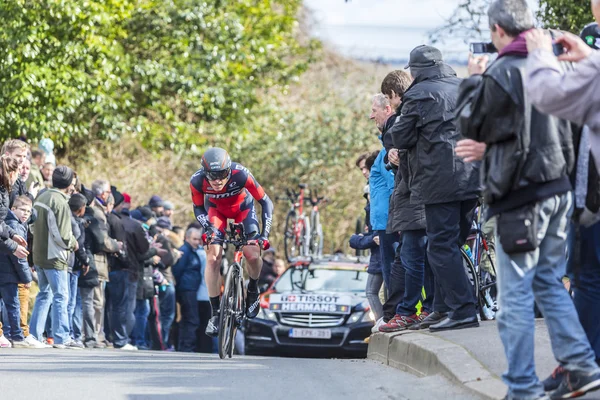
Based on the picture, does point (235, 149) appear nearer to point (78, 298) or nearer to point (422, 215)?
point (78, 298)

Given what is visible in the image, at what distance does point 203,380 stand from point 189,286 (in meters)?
10.5

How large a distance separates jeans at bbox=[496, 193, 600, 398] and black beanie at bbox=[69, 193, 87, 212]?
8.89 metres

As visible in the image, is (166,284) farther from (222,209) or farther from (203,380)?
(203,380)

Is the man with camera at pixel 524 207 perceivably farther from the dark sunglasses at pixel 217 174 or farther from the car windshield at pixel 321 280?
the car windshield at pixel 321 280

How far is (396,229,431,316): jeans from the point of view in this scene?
1010cm

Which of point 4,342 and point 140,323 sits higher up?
point 4,342

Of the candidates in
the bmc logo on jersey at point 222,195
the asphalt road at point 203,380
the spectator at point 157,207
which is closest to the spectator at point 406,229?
the asphalt road at point 203,380

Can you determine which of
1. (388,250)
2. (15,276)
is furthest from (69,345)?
(388,250)

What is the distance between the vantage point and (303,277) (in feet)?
61.5

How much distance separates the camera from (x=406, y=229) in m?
9.98

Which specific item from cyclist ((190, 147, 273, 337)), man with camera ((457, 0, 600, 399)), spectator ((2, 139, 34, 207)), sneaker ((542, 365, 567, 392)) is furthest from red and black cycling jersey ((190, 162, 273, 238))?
man with camera ((457, 0, 600, 399))

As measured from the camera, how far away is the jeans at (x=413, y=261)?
33.1 feet

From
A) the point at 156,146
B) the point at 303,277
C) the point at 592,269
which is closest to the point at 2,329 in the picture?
the point at 303,277

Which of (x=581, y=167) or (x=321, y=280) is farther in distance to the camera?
(x=321, y=280)
